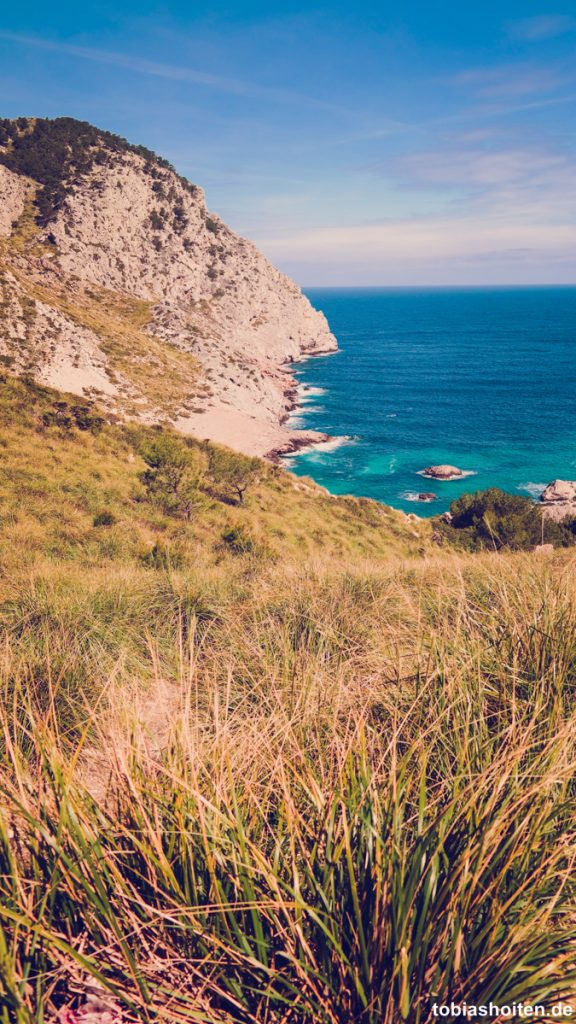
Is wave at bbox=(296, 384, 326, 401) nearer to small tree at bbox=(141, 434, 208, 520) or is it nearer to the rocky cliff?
the rocky cliff

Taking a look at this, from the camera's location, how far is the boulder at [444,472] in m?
50.2

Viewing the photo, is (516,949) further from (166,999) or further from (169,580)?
(169,580)

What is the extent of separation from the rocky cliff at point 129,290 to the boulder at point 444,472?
62.2ft

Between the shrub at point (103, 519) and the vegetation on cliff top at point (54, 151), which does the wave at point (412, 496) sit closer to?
the shrub at point (103, 519)

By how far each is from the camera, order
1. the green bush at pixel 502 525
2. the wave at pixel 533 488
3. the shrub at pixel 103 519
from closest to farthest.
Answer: the shrub at pixel 103 519, the green bush at pixel 502 525, the wave at pixel 533 488

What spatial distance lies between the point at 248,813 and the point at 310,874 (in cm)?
56

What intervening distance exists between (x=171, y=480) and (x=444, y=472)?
36.2 m

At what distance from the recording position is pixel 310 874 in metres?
1.63

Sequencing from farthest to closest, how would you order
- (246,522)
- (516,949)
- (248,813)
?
(246,522) → (248,813) → (516,949)

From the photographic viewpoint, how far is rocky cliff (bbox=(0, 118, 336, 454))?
4719 cm

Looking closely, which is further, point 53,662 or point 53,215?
point 53,215

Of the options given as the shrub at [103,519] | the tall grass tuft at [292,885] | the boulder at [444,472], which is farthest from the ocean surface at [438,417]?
the tall grass tuft at [292,885]

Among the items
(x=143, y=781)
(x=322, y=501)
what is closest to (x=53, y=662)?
(x=143, y=781)

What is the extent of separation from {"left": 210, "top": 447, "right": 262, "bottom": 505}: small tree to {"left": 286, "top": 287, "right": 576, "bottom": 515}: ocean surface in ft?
64.8
